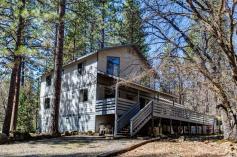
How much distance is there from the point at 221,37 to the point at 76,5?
11767 mm

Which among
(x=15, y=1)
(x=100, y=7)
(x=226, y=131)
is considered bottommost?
(x=226, y=131)

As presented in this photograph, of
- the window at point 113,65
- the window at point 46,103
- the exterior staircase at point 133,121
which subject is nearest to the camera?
the exterior staircase at point 133,121

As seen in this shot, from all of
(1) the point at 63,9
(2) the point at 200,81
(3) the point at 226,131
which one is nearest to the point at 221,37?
(2) the point at 200,81

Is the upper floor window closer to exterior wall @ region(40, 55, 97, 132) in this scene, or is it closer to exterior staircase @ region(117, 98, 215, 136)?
exterior wall @ region(40, 55, 97, 132)

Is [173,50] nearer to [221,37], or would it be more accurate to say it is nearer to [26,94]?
[221,37]

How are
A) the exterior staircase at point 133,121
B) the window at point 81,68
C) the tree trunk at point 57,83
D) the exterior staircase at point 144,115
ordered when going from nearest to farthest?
the tree trunk at point 57,83 < the exterior staircase at point 133,121 < the exterior staircase at point 144,115 < the window at point 81,68

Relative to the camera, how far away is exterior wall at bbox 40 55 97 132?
94.0 feet

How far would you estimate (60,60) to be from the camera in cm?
2230

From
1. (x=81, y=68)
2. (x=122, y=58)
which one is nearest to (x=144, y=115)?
(x=122, y=58)

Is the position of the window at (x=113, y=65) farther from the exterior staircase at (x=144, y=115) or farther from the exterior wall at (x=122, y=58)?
the exterior staircase at (x=144, y=115)

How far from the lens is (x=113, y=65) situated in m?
29.8

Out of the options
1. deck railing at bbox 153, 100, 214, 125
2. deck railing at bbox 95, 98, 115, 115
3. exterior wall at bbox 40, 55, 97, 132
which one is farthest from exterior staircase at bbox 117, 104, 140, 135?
exterior wall at bbox 40, 55, 97, 132

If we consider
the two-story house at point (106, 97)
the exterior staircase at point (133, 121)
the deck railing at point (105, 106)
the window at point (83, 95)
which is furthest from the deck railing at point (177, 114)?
the window at point (83, 95)

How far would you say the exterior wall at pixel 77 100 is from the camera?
94.0 feet
